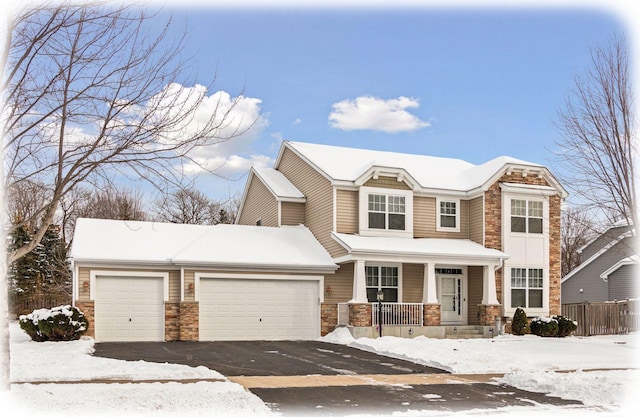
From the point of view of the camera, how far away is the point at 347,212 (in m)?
23.9

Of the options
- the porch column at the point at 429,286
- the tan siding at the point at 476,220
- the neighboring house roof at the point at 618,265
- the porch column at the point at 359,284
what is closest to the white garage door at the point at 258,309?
the porch column at the point at 359,284

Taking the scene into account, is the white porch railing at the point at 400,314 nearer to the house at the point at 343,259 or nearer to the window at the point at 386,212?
the house at the point at 343,259

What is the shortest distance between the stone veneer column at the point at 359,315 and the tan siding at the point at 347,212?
9.80 feet

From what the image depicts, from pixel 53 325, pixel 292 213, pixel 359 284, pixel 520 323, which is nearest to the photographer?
pixel 53 325

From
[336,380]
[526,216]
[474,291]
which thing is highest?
[526,216]

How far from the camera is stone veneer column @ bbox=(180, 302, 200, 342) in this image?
69.6ft

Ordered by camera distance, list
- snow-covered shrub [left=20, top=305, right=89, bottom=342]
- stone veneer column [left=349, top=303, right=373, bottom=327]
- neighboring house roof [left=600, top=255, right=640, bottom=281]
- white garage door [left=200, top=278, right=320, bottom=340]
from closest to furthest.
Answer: snow-covered shrub [left=20, top=305, right=89, bottom=342], white garage door [left=200, top=278, right=320, bottom=340], stone veneer column [left=349, top=303, right=373, bottom=327], neighboring house roof [left=600, top=255, right=640, bottom=281]

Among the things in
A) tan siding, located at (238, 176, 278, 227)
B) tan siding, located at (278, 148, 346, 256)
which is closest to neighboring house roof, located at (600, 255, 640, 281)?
tan siding, located at (278, 148, 346, 256)

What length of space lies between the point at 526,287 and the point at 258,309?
10410 mm

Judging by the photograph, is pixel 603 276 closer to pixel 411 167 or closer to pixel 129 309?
pixel 411 167

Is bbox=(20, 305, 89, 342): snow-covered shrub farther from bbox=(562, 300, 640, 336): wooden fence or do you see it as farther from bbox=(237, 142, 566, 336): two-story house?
bbox=(562, 300, 640, 336): wooden fence

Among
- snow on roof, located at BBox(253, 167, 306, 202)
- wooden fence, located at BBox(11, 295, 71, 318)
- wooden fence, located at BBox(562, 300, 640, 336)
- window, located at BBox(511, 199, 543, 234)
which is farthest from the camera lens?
wooden fence, located at BBox(11, 295, 71, 318)

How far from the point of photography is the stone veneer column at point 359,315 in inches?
866

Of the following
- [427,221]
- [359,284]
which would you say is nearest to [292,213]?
[427,221]
